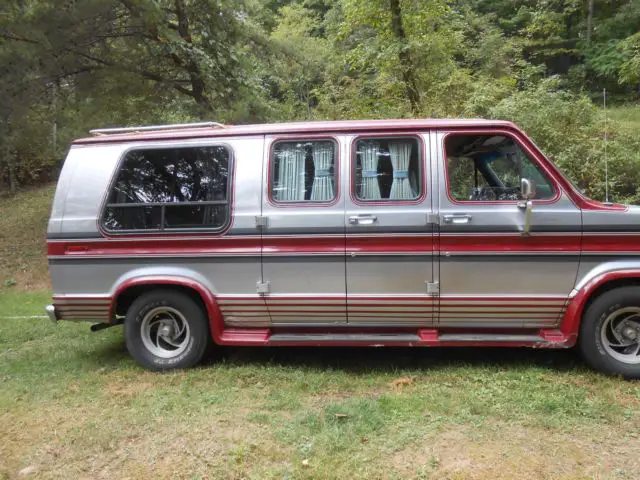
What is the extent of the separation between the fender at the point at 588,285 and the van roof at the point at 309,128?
4.57 feet

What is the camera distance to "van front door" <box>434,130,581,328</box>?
4.25 metres

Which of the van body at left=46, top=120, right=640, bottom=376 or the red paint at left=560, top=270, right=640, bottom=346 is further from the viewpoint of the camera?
the van body at left=46, top=120, right=640, bottom=376

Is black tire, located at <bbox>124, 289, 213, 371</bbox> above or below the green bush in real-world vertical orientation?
below

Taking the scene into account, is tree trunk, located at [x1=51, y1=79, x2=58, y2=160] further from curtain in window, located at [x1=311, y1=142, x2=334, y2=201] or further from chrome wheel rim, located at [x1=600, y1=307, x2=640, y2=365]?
chrome wheel rim, located at [x1=600, y1=307, x2=640, y2=365]

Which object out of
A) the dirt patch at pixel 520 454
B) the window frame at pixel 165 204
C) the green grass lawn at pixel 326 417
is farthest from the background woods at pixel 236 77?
the dirt patch at pixel 520 454

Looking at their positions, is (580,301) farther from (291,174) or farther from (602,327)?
(291,174)

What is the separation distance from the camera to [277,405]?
3.98m

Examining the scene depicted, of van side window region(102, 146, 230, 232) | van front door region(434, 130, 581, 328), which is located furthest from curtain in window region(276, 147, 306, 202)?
van front door region(434, 130, 581, 328)

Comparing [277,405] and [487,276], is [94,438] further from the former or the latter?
[487,276]

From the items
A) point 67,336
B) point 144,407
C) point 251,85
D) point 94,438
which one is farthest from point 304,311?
point 251,85

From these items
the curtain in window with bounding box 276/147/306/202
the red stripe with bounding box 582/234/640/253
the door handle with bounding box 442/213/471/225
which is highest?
the curtain in window with bounding box 276/147/306/202

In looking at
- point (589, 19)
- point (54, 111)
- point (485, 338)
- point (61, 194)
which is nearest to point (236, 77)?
point (54, 111)

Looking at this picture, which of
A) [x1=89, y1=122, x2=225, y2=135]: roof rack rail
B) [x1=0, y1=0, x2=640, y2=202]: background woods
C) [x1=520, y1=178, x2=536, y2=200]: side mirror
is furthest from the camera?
[x1=0, y1=0, x2=640, y2=202]: background woods

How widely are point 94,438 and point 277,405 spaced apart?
131 cm
